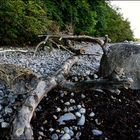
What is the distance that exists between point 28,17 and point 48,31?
515mm

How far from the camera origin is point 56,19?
9.45 meters

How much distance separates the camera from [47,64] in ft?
20.8

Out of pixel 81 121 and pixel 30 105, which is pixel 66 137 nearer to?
pixel 81 121

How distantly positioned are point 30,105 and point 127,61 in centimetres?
166

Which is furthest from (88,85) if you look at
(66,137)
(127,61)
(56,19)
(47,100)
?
(56,19)

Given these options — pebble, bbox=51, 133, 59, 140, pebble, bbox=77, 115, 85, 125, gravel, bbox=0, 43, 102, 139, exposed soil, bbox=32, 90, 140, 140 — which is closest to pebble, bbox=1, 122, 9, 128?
gravel, bbox=0, 43, 102, 139

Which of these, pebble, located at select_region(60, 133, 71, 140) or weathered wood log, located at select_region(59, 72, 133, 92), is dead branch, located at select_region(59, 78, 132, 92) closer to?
weathered wood log, located at select_region(59, 72, 133, 92)

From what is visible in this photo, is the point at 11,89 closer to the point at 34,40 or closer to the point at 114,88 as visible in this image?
the point at 114,88

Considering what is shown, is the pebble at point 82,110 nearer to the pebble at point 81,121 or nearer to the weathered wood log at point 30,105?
the pebble at point 81,121

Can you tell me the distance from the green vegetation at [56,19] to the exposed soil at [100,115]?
9.49 feet

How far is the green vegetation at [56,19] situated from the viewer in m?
8.03

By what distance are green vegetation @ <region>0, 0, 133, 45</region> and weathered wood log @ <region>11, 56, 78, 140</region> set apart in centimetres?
282

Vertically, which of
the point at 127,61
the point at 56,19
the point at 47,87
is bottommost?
the point at 47,87

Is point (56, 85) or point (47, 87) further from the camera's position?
point (56, 85)
